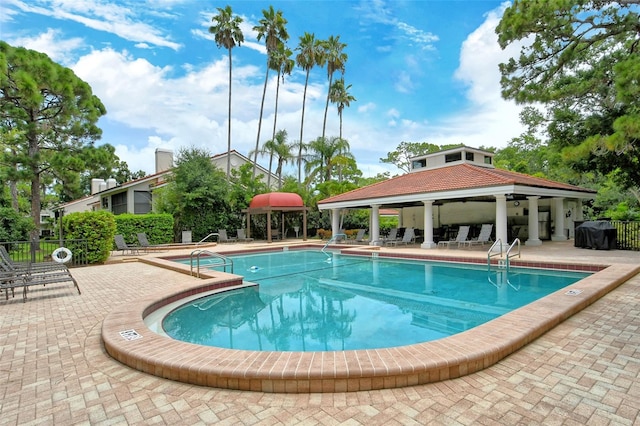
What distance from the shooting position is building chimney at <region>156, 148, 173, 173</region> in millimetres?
35156

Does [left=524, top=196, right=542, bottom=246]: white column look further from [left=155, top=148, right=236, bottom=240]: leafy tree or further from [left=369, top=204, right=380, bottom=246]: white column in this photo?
[left=155, top=148, right=236, bottom=240]: leafy tree

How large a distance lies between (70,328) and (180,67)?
24679mm

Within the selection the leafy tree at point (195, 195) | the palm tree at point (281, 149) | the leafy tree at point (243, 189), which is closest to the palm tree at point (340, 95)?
the palm tree at point (281, 149)

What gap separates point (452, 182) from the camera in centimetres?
1919

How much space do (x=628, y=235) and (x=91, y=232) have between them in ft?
82.0

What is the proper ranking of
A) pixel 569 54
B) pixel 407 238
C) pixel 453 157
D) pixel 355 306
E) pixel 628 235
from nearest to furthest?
pixel 355 306
pixel 569 54
pixel 628 235
pixel 407 238
pixel 453 157

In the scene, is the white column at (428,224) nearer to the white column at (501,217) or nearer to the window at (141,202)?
the white column at (501,217)

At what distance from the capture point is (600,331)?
5430 millimetres

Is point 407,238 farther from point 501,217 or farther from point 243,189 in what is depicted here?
point 243,189

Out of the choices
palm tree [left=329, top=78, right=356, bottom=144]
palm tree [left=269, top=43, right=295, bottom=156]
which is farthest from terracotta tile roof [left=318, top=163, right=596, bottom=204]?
palm tree [left=329, top=78, right=356, bottom=144]

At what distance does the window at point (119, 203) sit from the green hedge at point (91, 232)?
664 inches

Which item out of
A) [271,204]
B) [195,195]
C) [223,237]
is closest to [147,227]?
[195,195]

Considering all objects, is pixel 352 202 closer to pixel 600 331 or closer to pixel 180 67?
pixel 180 67

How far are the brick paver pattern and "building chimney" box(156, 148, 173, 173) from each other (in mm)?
32503
